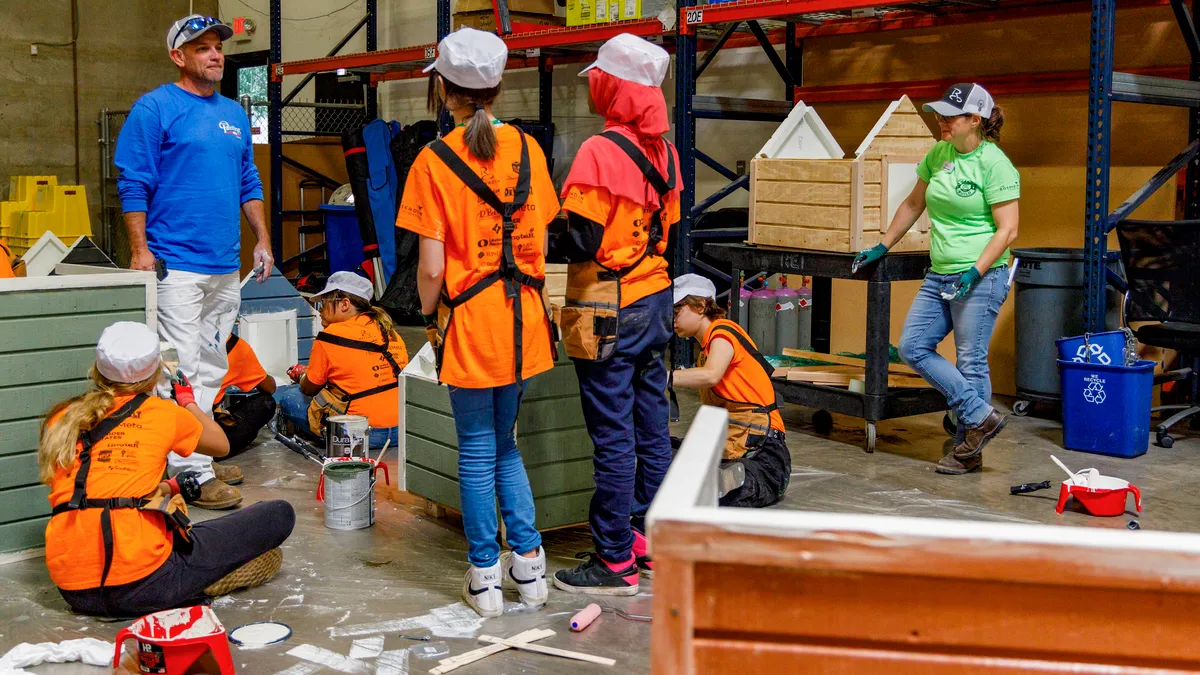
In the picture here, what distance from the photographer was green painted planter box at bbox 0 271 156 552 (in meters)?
4.03

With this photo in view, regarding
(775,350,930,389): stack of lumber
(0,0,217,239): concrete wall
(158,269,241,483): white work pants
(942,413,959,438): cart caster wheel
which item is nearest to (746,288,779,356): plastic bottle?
(775,350,930,389): stack of lumber

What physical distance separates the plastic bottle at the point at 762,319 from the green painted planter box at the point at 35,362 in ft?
14.7

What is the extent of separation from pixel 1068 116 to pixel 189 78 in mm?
4869

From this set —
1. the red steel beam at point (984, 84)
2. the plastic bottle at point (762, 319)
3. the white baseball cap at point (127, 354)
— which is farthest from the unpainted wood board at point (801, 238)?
the white baseball cap at point (127, 354)

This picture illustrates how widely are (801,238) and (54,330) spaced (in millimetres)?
3529

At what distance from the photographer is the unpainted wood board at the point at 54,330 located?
4016 mm

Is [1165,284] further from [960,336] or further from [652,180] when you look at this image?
[652,180]

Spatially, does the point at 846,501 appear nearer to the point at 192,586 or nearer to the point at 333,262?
the point at 192,586

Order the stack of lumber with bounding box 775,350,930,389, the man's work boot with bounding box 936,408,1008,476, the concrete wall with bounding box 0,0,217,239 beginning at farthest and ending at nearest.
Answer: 1. the concrete wall with bounding box 0,0,217,239
2. the stack of lumber with bounding box 775,350,930,389
3. the man's work boot with bounding box 936,408,1008,476

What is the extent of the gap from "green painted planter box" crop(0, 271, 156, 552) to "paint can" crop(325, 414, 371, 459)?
1113 mm

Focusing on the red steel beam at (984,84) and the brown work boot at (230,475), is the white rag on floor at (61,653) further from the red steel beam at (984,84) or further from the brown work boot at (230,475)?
the red steel beam at (984,84)

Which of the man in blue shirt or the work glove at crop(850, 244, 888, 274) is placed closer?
the man in blue shirt

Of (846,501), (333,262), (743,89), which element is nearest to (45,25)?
(333,262)

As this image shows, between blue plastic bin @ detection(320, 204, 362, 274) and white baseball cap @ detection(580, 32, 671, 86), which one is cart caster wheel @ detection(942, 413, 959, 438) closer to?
white baseball cap @ detection(580, 32, 671, 86)
